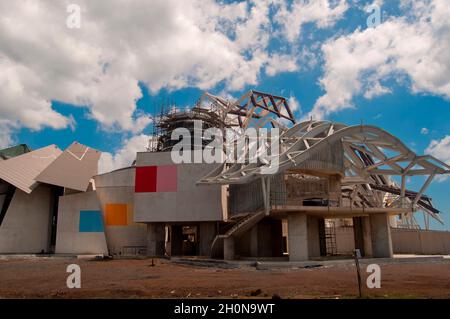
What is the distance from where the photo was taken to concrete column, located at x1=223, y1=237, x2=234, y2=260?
105 ft

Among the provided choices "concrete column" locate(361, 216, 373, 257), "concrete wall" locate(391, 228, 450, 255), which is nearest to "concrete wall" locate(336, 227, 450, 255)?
"concrete wall" locate(391, 228, 450, 255)

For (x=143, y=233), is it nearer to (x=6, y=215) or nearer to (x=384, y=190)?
(x=6, y=215)

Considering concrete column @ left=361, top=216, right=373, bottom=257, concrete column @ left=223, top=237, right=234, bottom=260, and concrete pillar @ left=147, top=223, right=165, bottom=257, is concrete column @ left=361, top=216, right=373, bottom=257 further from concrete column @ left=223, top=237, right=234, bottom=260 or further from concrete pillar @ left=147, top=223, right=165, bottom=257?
concrete pillar @ left=147, top=223, right=165, bottom=257

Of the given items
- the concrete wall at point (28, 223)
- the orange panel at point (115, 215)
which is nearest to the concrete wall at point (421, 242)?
the orange panel at point (115, 215)

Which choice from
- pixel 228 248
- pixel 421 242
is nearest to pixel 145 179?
pixel 228 248

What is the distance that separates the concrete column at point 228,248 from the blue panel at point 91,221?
18391 millimetres

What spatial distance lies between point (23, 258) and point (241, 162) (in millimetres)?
25316

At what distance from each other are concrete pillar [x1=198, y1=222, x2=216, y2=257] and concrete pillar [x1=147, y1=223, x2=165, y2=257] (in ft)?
16.5

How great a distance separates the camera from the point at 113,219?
4662 cm

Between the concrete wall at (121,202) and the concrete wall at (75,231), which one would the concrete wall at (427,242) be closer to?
the concrete wall at (121,202)

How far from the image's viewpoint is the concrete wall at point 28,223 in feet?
142

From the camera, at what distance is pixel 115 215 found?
46750mm

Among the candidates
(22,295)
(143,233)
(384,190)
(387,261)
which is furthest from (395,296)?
(384,190)

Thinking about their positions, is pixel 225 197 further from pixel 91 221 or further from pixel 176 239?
pixel 91 221
